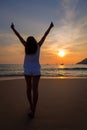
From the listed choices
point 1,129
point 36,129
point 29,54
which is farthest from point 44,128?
point 29,54

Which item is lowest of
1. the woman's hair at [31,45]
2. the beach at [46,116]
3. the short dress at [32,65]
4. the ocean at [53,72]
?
the beach at [46,116]

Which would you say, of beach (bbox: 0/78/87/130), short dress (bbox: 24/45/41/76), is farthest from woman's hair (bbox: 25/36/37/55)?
beach (bbox: 0/78/87/130)

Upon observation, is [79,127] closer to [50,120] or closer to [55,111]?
[50,120]

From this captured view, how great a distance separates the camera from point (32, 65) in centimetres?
454

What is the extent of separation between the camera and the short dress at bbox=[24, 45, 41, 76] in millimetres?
4527

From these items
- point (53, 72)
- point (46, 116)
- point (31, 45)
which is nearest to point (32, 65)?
point (31, 45)

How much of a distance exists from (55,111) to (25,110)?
0.72 metres

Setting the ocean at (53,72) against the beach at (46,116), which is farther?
the ocean at (53,72)

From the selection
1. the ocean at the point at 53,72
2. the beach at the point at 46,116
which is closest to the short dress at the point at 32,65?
the beach at the point at 46,116

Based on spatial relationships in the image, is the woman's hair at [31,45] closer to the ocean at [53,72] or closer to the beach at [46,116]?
the beach at [46,116]

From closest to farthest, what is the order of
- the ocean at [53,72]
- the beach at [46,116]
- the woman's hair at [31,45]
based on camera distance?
the beach at [46,116] → the woman's hair at [31,45] → the ocean at [53,72]

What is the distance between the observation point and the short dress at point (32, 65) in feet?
14.9

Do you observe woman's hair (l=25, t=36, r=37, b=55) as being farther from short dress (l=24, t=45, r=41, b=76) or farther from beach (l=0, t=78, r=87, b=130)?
beach (l=0, t=78, r=87, b=130)

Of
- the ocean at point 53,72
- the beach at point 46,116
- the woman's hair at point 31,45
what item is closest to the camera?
the beach at point 46,116
